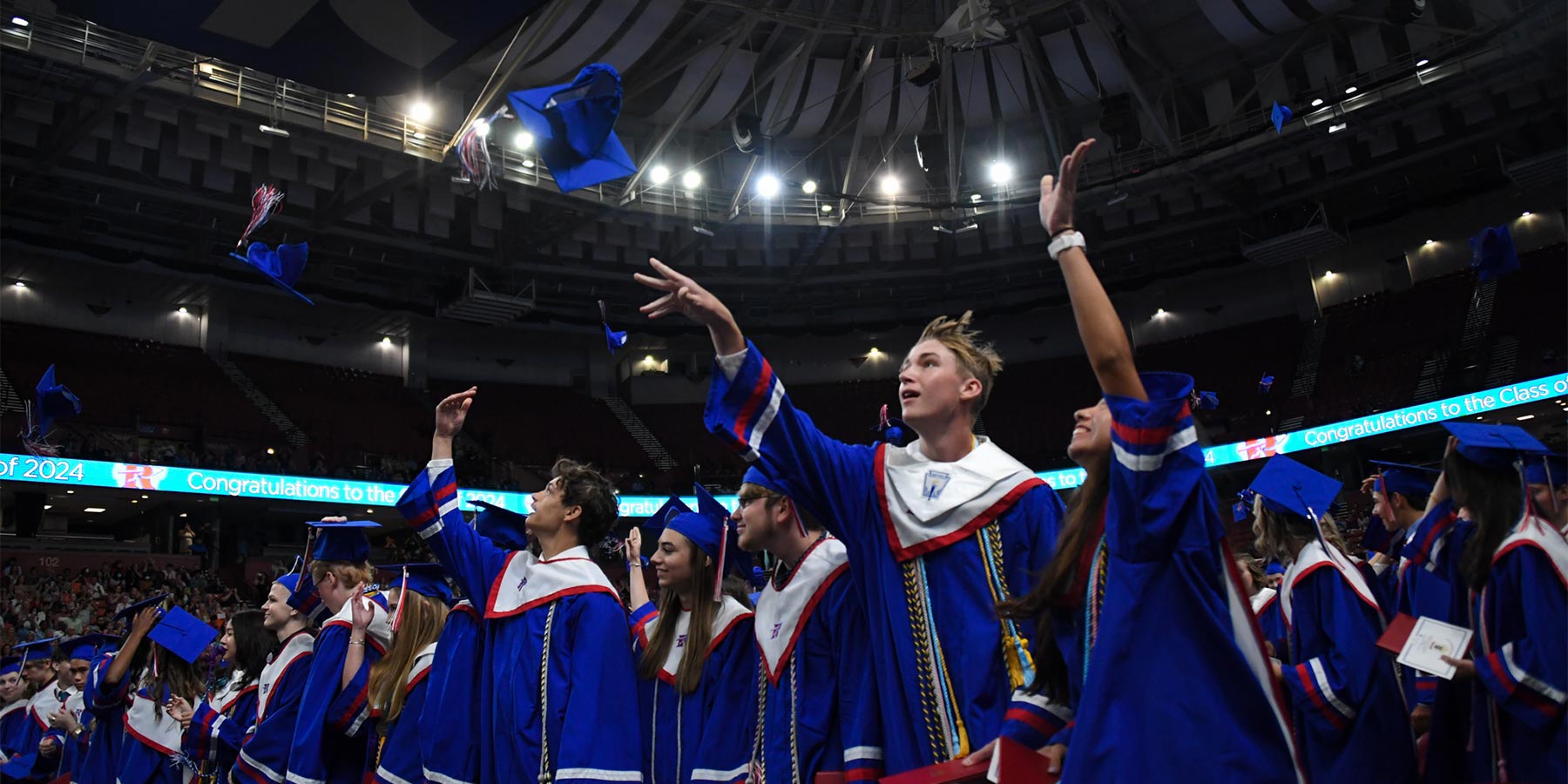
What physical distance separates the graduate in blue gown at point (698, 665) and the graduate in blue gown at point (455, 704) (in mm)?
591

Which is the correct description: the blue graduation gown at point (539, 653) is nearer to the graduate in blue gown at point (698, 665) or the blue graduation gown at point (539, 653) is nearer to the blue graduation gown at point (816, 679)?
the graduate in blue gown at point (698, 665)

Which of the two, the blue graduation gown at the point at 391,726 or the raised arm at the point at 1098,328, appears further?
the blue graduation gown at the point at 391,726

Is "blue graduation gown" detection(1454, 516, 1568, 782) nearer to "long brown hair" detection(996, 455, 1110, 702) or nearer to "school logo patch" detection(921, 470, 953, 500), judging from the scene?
"long brown hair" detection(996, 455, 1110, 702)

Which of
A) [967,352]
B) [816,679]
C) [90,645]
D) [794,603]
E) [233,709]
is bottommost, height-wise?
[233,709]

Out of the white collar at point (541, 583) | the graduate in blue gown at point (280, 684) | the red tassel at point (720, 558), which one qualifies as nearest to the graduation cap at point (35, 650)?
the graduate in blue gown at point (280, 684)

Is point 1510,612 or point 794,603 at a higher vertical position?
point 794,603

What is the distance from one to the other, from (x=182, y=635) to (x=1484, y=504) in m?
5.60

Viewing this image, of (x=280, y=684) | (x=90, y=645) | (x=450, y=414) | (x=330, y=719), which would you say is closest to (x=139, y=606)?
(x=280, y=684)

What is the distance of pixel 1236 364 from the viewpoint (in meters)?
24.9

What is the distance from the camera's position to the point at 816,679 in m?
3.02

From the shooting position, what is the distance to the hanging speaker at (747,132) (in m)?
18.7

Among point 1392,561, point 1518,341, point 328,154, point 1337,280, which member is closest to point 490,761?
point 1392,561

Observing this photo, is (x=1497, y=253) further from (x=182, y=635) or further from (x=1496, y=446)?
(x=182, y=635)

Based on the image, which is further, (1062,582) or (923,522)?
(923,522)
